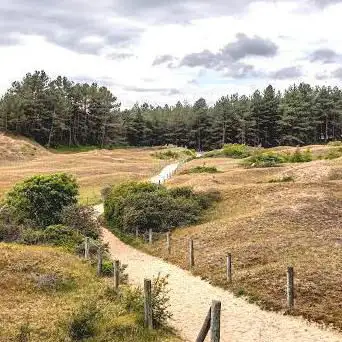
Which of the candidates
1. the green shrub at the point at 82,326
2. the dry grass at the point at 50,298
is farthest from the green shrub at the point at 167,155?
the green shrub at the point at 82,326

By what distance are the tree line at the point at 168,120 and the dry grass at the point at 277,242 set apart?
81.8 m

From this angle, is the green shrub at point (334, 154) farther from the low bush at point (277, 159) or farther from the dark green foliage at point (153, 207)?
the dark green foliage at point (153, 207)

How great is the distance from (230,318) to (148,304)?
12.7 feet

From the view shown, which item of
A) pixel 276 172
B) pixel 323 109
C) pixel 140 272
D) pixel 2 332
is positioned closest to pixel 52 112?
pixel 323 109

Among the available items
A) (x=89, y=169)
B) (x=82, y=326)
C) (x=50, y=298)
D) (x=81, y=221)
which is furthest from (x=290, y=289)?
(x=89, y=169)

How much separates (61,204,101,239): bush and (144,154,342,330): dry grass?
4.69m

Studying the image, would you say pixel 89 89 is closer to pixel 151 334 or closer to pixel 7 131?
pixel 7 131

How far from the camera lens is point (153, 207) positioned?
41562 millimetres

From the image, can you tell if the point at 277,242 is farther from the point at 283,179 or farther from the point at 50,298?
the point at 283,179

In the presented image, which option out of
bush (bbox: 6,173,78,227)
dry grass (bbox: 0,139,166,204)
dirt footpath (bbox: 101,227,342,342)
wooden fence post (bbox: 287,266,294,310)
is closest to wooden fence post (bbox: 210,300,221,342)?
dirt footpath (bbox: 101,227,342,342)

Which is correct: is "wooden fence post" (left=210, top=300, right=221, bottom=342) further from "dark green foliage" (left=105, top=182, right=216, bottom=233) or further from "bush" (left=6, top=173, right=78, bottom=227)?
"bush" (left=6, top=173, right=78, bottom=227)

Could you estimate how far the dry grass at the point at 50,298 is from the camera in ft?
58.9

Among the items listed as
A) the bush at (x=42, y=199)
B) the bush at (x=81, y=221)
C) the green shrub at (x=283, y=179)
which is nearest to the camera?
the bush at (x=81, y=221)

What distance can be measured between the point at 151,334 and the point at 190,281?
922cm
